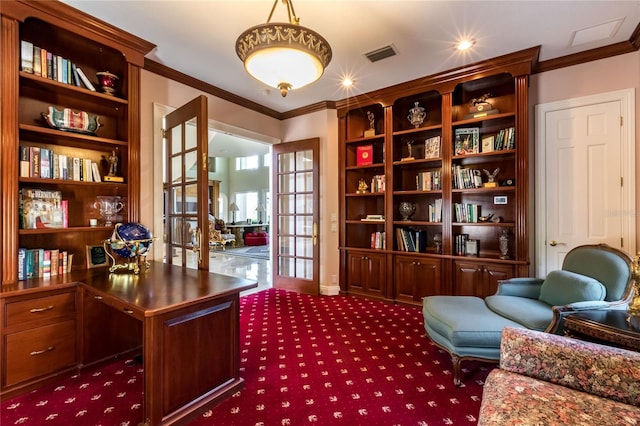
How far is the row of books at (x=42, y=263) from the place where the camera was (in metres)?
2.25

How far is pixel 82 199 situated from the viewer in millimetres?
2729

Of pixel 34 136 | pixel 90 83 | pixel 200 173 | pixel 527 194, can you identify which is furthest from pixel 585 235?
pixel 34 136

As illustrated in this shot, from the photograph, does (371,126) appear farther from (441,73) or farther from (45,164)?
(45,164)

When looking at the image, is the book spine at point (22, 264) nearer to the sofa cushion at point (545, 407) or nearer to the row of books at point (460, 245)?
the sofa cushion at point (545, 407)

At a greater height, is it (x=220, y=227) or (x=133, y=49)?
(x=133, y=49)

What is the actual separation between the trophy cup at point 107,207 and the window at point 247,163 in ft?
35.4

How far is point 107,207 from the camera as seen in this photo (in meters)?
2.77

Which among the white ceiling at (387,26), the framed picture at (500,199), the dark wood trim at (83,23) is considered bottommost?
the framed picture at (500,199)

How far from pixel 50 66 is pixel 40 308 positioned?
1.88 m

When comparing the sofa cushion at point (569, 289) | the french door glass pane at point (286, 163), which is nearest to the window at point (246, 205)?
the french door glass pane at point (286, 163)

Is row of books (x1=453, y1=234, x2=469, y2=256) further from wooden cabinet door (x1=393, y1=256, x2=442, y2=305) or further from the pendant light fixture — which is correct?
the pendant light fixture

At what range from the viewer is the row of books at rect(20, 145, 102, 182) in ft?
7.55

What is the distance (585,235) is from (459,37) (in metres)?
2.33

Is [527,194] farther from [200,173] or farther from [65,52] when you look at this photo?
[65,52]
